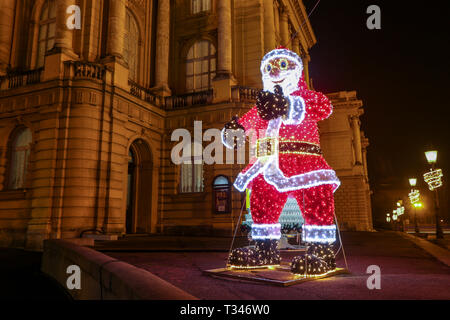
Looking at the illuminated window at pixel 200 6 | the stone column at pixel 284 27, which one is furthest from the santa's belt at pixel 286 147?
the stone column at pixel 284 27

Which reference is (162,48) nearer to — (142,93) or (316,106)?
(142,93)

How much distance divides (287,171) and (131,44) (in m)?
17.1

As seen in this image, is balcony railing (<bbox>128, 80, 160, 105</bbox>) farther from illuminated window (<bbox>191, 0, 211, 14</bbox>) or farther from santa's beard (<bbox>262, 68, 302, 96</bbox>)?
santa's beard (<bbox>262, 68, 302, 96</bbox>)

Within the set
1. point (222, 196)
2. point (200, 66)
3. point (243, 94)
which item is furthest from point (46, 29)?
point (222, 196)

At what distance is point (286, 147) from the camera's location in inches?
207

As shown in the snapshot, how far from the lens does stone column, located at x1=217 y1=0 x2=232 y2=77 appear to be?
18234 millimetres

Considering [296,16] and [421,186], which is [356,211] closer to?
[296,16]

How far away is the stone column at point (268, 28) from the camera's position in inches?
776

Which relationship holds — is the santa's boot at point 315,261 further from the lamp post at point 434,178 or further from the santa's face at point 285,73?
the lamp post at point 434,178

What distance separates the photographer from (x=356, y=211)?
105 ft

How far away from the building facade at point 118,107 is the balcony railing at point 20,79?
0.06 m
